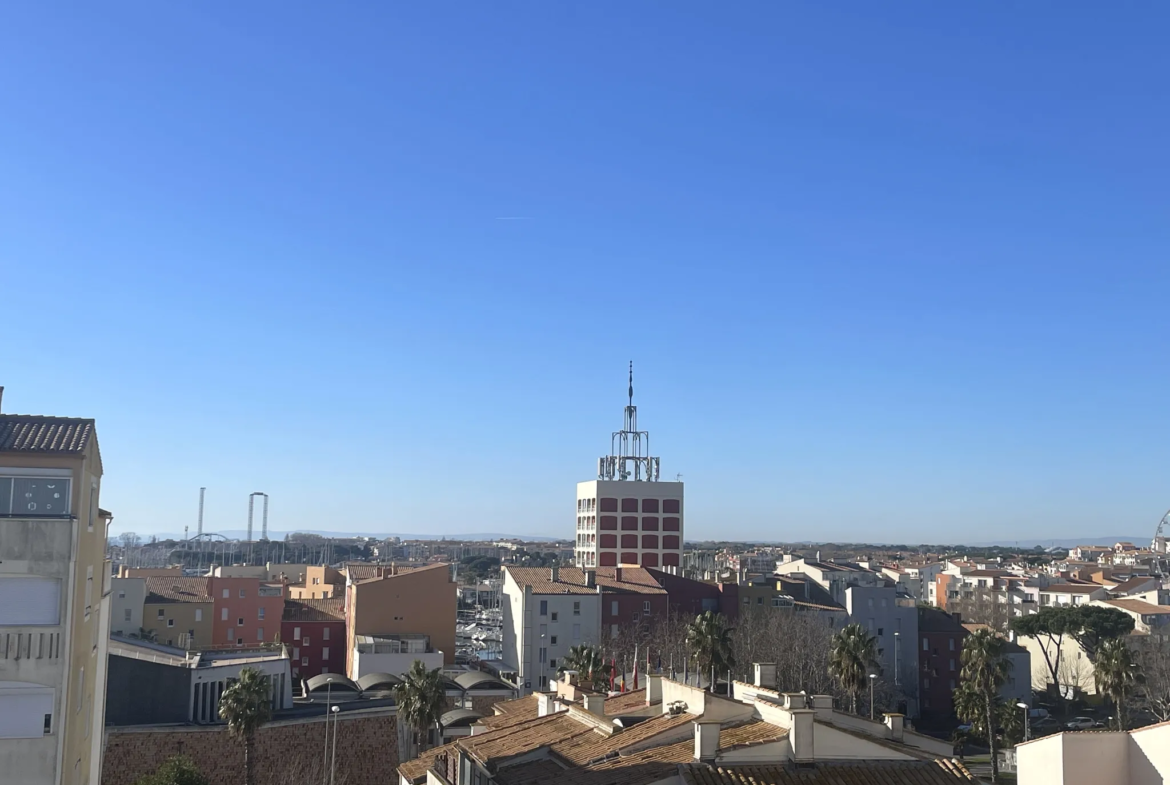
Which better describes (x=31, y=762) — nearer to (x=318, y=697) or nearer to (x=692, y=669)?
(x=318, y=697)

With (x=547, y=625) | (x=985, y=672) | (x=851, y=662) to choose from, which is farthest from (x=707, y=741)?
(x=547, y=625)

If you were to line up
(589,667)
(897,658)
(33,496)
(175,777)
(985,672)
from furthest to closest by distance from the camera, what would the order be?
(897,658)
(985,672)
(589,667)
(175,777)
(33,496)

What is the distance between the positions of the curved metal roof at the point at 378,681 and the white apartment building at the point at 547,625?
15747 mm

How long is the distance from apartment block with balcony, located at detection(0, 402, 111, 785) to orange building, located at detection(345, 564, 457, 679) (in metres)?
48.6

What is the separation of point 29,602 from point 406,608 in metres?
53.5

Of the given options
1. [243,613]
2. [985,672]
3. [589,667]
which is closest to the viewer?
[589,667]

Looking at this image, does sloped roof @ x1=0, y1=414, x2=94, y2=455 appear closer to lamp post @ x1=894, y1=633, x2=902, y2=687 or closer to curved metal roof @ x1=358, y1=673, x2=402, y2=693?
curved metal roof @ x1=358, y1=673, x2=402, y2=693

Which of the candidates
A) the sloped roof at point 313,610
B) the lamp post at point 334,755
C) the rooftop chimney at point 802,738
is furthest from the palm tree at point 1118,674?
the sloped roof at point 313,610

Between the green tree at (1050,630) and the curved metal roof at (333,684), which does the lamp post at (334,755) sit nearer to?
the curved metal roof at (333,684)

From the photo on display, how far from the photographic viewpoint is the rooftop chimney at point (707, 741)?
23.9 metres

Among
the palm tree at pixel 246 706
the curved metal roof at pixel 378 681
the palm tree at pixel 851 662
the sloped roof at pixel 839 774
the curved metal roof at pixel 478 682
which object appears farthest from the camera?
the curved metal roof at pixel 478 682

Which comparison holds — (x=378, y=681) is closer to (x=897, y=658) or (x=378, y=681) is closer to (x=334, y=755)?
(x=334, y=755)

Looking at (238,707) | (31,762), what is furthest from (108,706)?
(31,762)

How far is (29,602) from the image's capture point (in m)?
29.0
